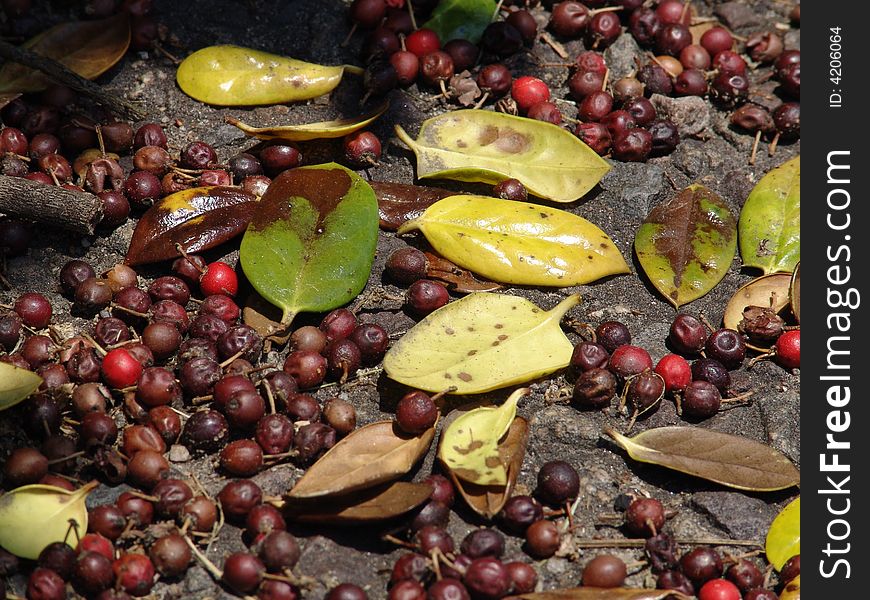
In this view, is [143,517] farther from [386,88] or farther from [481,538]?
[386,88]

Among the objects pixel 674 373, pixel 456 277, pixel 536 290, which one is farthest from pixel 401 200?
pixel 674 373

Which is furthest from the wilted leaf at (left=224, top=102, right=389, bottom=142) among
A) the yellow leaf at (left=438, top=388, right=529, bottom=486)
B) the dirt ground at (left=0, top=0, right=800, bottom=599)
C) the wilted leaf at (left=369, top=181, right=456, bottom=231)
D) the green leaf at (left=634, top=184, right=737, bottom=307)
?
the yellow leaf at (left=438, top=388, right=529, bottom=486)

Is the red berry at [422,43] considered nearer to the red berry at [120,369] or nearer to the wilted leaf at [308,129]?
the wilted leaf at [308,129]

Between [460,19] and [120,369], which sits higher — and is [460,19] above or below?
above

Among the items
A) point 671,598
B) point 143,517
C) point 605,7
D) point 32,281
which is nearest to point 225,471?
point 143,517

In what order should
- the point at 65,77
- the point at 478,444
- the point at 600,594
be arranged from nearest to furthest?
Answer: 1. the point at 600,594
2. the point at 478,444
3. the point at 65,77

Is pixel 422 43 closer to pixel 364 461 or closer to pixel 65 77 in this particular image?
pixel 65 77

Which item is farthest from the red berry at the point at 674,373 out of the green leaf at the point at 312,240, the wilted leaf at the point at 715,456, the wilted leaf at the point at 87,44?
the wilted leaf at the point at 87,44
